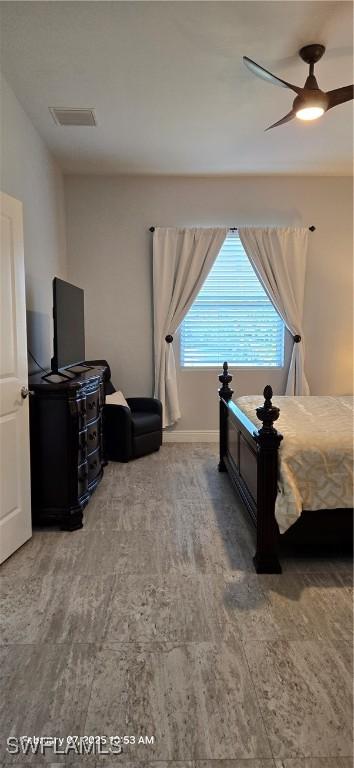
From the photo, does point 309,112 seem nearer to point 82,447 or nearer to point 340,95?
point 340,95

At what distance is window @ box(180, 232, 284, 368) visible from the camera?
17.1 feet

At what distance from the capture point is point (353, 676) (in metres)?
Answer: 1.71

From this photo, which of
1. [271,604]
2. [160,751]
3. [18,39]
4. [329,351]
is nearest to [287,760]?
[160,751]

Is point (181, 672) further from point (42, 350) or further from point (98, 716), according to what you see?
point (42, 350)

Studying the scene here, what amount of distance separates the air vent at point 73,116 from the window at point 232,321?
205cm

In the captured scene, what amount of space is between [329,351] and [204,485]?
250 centimetres

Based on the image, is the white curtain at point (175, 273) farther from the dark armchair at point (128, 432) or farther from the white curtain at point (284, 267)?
the dark armchair at point (128, 432)

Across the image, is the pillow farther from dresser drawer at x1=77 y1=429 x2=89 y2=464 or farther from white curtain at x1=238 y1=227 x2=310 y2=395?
white curtain at x1=238 y1=227 x2=310 y2=395

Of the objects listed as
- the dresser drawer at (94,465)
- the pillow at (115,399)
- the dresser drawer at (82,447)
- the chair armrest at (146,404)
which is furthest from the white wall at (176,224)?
the dresser drawer at (82,447)

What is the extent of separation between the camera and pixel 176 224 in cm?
512

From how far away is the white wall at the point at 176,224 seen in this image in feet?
16.6

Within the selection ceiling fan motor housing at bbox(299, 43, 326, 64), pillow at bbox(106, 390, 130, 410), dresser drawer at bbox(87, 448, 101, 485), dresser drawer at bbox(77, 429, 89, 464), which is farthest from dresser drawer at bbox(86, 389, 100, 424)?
ceiling fan motor housing at bbox(299, 43, 326, 64)

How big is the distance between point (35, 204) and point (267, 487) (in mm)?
3045

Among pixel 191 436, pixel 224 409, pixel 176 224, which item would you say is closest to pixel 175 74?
A: pixel 176 224
